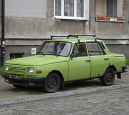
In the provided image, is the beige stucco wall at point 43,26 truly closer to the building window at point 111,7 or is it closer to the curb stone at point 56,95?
the building window at point 111,7

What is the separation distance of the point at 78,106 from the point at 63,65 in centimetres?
223

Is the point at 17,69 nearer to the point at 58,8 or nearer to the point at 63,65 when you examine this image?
the point at 63,65

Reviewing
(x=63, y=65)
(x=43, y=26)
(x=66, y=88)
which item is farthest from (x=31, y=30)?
(x=63, y=65)

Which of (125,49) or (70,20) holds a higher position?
(70,20)

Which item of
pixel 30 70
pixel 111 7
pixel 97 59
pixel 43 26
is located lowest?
pixel 30 70

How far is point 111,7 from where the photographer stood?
69.0ft

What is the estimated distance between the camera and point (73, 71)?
32.3 feet

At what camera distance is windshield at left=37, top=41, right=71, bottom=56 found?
32.7 feet

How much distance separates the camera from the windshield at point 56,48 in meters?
9.96

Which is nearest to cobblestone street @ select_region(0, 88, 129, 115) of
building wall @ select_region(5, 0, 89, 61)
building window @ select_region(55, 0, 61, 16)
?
building wall @ select_region(5, 0, 89, 61)

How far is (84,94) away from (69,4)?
9.79 metres

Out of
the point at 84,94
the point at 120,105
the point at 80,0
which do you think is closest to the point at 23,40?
the point at 80,0

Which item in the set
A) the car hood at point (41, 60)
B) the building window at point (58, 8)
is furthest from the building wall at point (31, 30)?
the car hood at point (41, 60)

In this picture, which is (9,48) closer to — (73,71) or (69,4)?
(69,4)
